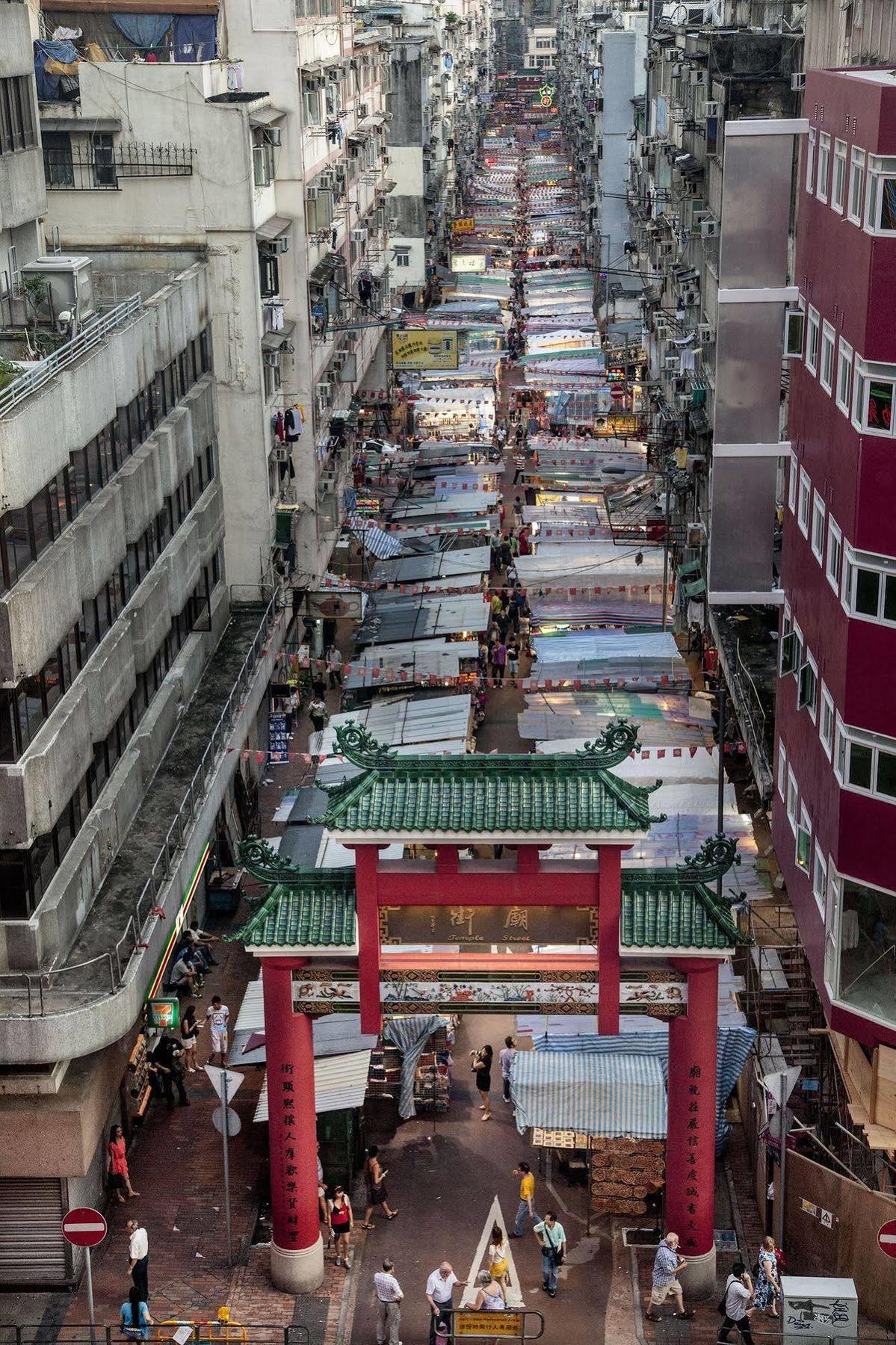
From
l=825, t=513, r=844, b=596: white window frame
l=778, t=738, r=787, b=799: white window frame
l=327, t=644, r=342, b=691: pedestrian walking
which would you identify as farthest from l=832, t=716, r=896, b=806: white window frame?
l=327, t=644, r=342, b=691: pedestrian walking

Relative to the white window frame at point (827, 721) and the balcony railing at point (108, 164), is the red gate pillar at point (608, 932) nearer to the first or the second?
the white window frame at point (827, 721)

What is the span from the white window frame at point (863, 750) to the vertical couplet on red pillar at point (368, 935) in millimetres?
6453

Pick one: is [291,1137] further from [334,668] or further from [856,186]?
[334,668]

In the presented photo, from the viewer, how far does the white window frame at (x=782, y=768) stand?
3166 cm

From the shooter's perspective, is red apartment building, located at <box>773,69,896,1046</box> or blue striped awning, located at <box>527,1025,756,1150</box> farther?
blue striped awning, located at <box>527,1025,756,1150</box>

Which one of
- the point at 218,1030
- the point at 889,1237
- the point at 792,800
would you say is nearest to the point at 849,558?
the point at 792,800

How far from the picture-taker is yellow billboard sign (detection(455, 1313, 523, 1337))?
2547 centimetres

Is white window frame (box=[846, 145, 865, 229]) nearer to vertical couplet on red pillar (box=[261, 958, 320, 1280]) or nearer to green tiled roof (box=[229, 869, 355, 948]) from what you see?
green tiled roof (box=[229, 869, 355, 948])

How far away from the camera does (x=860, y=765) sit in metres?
25.3

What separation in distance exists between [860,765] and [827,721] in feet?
5.97

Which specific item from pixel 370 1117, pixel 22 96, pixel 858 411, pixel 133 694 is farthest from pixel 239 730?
pixel 858 411

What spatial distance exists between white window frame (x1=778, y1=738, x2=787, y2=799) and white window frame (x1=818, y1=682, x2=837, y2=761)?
407cm

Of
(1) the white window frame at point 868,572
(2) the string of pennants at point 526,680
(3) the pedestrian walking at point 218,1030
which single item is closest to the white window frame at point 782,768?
(1) the white window frame at point 868,572

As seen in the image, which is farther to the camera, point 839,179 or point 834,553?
point 834,553
